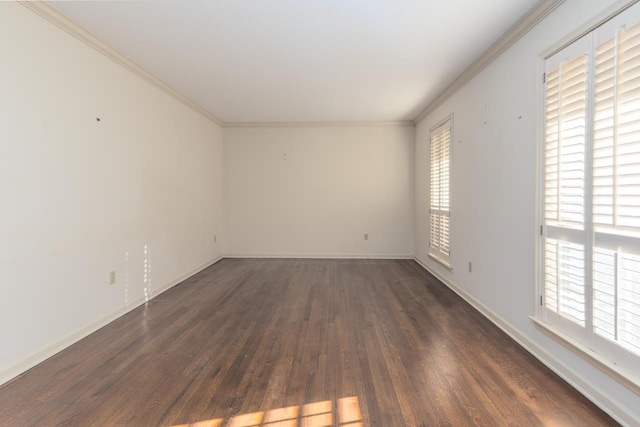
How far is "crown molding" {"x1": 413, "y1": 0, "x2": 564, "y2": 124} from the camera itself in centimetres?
242

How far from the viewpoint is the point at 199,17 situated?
8.80 ft

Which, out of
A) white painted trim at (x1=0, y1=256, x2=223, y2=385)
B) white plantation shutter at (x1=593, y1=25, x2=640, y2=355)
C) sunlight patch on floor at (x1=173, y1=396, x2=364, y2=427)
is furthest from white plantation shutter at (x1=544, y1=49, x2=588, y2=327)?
white painted trim at (x1=0, y1=256, x2=223, y2=385)

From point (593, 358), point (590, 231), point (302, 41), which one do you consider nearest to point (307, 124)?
point (302, 41)

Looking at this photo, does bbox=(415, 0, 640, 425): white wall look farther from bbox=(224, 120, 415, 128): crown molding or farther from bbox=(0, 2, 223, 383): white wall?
bbox=(0, 2, 223, 383): white wall

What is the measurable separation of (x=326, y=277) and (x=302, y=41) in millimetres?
3209

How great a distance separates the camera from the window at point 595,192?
1.71 m

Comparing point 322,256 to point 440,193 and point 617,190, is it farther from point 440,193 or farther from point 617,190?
point 617,190

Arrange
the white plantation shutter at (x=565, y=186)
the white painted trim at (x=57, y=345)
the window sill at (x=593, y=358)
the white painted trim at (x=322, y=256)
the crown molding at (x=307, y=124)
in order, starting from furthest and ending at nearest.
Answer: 1. the white painted trim at (x=322, y=256)
2. the crown molding at (x=307, y=124)
3. the white painted trim at (x=57, y=345)
4. the white plantation shutter at (x=565, y=186)
5. the window sill at (x=593, y=358)

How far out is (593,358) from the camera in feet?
6.30

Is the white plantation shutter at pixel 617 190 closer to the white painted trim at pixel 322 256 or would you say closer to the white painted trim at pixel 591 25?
the white painted trim at pixel 591 25

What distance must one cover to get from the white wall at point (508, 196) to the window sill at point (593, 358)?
0.05 meters

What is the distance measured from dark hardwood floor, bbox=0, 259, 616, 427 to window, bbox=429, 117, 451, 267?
3.99 ft

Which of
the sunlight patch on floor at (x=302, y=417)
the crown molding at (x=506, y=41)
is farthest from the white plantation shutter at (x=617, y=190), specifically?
the sunlight patch on floor at (x=302, y=417)

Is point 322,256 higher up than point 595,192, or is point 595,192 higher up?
point 595,192
